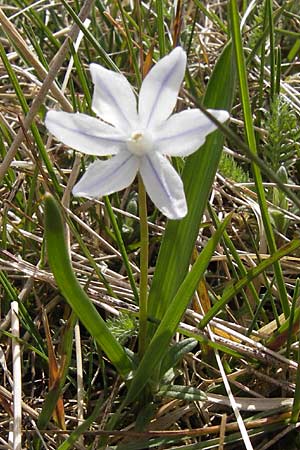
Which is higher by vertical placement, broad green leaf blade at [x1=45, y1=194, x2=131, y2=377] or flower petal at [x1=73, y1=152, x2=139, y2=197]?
flower petal at [x1=73, y1=152, x2=139, y2=197]

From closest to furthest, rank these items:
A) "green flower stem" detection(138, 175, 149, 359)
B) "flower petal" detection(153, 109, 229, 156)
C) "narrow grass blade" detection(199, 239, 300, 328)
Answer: "flower petal" detection(153, 109, 229, 156)
"green flower stem" detection(138, 175, 149, 359)
"narrow grass blade" detection(199, 239, 300, 328)

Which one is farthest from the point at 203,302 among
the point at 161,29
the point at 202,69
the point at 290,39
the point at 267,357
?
the point at 290,39

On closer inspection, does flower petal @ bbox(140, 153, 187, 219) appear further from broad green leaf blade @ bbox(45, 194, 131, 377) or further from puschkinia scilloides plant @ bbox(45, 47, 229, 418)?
broad green leaf blade @ bbox(45, 194, 131, 377)

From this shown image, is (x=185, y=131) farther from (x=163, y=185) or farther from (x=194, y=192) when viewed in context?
(x=194, y=192)

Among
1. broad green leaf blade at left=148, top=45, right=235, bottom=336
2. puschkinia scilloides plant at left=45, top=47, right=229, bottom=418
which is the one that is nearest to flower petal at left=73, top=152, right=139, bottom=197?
puschkinia scilloides plant at left=45, top=47, right=229, bottom=418

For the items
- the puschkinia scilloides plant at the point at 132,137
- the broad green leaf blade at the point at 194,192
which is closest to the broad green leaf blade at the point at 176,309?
the broad green leaf blade at the point at 194,192

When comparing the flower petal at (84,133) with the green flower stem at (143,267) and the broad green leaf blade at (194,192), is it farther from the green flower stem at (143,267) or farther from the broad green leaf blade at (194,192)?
the broad green leaf blade at (194,192)

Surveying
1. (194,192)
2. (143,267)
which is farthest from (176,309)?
(194,192)
